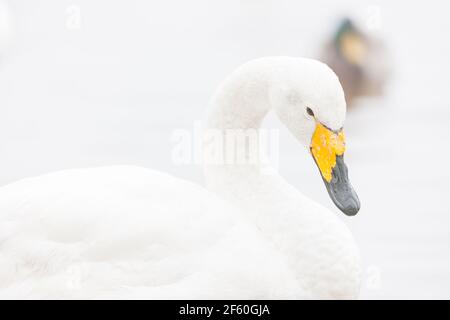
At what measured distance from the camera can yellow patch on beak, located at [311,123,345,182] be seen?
119 inches

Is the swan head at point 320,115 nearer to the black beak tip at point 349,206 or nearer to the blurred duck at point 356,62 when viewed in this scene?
the black beak tip at point 349,206

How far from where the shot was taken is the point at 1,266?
3.03m

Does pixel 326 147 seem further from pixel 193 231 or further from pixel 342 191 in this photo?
pixel 193 231

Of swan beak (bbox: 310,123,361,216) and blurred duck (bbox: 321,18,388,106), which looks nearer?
swan beak (bbox: 310,123,361,216)

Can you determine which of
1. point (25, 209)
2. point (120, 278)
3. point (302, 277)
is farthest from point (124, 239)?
point (302, 277)

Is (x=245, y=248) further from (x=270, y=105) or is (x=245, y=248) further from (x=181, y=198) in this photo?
(x=270, y=105)

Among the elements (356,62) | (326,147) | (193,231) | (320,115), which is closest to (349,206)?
(326,147)

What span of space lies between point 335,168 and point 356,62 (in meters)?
4.33

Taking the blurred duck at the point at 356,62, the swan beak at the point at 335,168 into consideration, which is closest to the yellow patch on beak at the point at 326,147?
the swan beak at the point at 335,168

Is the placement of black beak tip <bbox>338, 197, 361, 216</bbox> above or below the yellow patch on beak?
below

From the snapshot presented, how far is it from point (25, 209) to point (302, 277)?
878 mm

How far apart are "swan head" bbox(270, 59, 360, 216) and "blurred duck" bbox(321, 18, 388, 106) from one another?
4.04 meters

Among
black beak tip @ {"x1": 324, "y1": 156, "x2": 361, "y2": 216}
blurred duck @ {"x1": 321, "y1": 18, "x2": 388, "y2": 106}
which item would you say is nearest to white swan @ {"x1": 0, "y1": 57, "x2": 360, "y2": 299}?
black beak tip @ {"x1": 324, "y1": 156, "x2": 361, "y2": 216}

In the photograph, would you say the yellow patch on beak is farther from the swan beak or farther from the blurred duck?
the blurred duck
